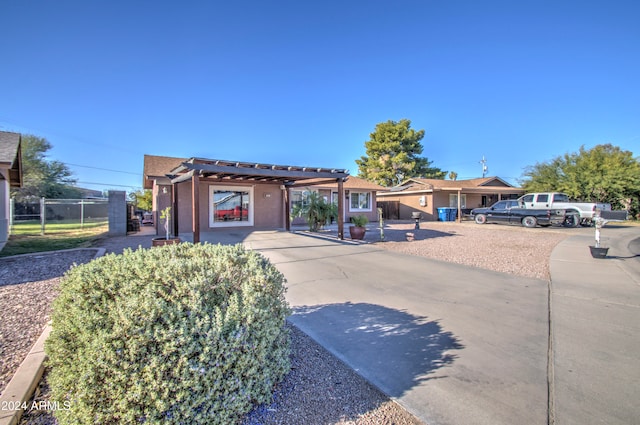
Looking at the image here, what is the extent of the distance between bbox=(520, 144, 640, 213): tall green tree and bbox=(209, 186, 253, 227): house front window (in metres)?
25.1

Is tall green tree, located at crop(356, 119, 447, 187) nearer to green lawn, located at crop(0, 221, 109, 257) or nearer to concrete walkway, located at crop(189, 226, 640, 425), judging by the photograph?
concrete walkway, located at crop(189, 226, 640, 425)

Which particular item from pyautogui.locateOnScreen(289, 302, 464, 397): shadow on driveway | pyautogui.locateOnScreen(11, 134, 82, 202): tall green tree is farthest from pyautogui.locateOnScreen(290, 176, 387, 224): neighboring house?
pyautogui.locateOnScreen(11, 134, 82, 202): tall green tree

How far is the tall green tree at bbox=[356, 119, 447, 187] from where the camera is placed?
35031 millimetres

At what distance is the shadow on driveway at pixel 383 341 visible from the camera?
261 cm

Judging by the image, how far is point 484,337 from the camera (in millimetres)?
3379

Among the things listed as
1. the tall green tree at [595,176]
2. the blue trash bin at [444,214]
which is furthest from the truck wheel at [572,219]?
the tall green tree at [595,176]

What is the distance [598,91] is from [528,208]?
7869mm

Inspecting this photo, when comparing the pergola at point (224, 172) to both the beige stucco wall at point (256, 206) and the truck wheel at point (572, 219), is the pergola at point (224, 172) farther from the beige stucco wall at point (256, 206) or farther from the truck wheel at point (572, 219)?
the truck wheel at point (572, 219)

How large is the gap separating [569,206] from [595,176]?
8.52m

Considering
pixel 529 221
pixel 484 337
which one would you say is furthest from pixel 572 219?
pixel 484 337

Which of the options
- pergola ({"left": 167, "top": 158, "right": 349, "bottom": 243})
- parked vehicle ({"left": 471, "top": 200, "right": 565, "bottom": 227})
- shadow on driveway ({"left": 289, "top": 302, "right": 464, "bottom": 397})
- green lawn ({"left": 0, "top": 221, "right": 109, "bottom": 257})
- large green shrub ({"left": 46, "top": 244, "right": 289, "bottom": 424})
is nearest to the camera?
large green shrub ({"left": 46, "top": 244, "right": 289, "bottom": 424})

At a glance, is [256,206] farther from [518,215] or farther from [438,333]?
[518,215]

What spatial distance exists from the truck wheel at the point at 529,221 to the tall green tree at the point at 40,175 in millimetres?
39256

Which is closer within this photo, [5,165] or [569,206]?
[5,165]
